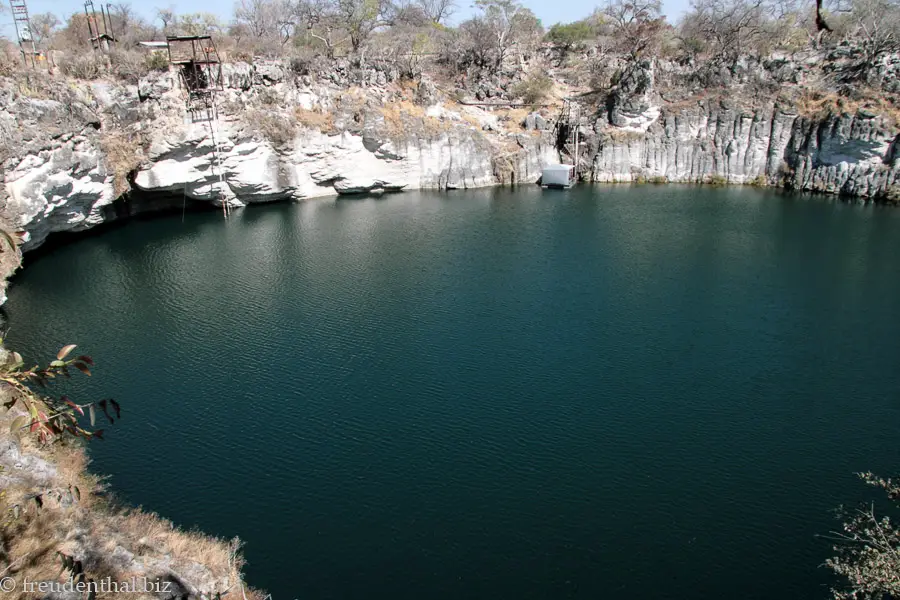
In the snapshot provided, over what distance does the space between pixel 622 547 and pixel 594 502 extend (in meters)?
1.67

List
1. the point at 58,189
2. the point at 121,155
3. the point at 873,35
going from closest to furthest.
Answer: the point at 58,189, the point at 121,155, the point at 873,35

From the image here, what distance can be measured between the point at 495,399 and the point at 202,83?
3544 centimetres

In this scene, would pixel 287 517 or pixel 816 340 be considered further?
pixel 816 340

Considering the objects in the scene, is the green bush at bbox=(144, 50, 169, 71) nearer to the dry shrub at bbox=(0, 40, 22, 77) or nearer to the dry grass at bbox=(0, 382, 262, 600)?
the dry shrub at bbox=(0, 40, 22, 77)

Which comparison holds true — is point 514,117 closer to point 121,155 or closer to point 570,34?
point 570,34

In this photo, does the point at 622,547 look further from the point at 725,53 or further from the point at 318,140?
the point at 725,53

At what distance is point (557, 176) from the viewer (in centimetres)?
5769

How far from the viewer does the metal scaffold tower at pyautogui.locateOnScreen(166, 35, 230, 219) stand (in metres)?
44.2

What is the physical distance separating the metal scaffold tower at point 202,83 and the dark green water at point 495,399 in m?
9.70

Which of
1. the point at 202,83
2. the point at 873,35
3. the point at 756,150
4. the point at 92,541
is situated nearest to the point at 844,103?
the point at 873,35

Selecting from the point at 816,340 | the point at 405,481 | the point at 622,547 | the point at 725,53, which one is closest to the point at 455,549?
the point at 405,481

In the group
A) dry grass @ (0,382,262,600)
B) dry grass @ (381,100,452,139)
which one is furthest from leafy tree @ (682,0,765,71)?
dry grass @ (0,382,262,600)

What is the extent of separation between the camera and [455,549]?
617 inches

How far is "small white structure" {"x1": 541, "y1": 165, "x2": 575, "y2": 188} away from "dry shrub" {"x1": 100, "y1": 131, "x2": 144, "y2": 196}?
108 feet
